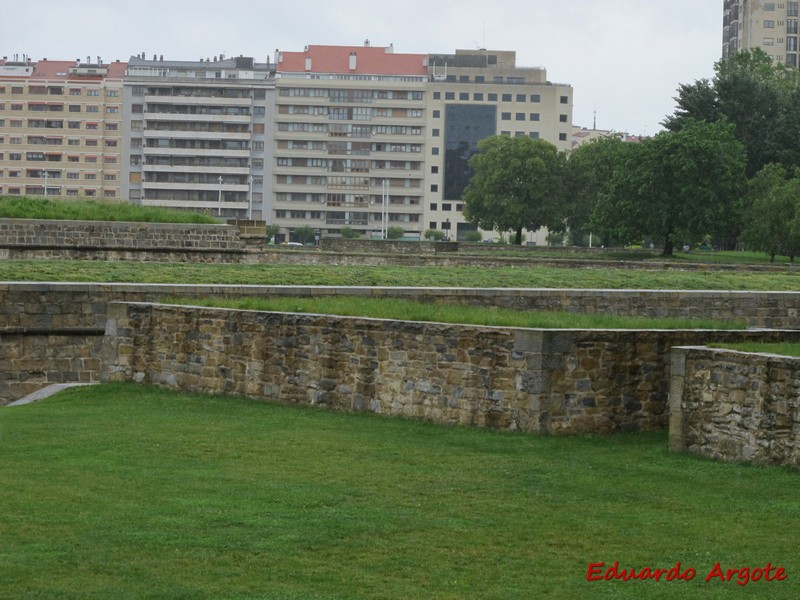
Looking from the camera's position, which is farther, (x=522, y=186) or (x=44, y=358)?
(x=522, y=186)

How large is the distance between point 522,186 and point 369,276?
5880 cm

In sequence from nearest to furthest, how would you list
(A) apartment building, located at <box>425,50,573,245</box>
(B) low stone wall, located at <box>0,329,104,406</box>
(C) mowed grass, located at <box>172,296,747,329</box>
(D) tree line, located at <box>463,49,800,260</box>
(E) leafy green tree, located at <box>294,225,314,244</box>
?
(C) mowed grass, located at <box>172,296,747,329</box> → (B) low stone wall, located at <box>0,329,104,406</box> → (D) tree line, located at <box>463,49,800,260</box> → (E) leafy green tree, located at <box>294,225,314,244</box> → (A) apartment building, located at <box>425,50,573,245</box>

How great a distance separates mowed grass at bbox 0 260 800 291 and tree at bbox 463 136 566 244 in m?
49.7

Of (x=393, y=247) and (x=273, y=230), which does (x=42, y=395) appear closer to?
(x=393, y=247)

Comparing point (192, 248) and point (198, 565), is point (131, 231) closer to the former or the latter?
point (192, 248)

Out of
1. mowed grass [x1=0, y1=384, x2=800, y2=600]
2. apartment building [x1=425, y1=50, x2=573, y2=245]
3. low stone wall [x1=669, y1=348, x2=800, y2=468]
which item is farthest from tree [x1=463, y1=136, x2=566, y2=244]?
low stone wall [x1=669, y1=348, x2=800, y2=468]

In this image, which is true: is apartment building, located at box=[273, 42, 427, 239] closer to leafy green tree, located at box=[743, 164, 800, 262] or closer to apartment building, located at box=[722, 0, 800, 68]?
apartment building, located at box=[722, 0, 800, 68]

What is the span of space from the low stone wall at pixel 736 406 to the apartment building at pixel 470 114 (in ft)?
371

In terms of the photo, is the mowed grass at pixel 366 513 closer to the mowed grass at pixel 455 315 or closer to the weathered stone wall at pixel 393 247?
the mowed grass at pixel 455 315

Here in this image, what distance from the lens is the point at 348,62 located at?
130 metres

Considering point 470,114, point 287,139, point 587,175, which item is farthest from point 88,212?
point 470,114

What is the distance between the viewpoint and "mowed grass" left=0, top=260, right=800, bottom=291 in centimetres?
2341

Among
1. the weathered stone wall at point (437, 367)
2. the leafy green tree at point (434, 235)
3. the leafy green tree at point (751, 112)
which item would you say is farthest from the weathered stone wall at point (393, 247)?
the leafy green tree at point (434, 235)

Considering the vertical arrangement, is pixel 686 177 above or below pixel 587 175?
below
